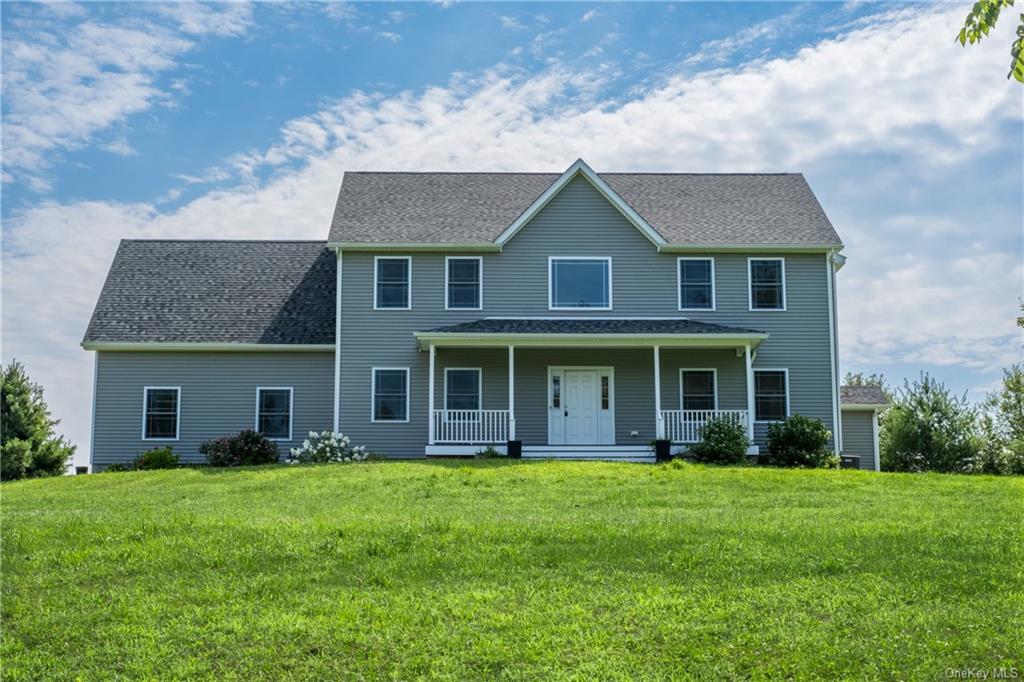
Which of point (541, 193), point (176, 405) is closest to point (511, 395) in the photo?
point (541, 193)

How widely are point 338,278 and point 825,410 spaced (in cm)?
1311

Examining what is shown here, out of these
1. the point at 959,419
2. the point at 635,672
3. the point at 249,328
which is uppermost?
the point at 249,328

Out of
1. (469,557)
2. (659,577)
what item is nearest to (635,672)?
(659,577)

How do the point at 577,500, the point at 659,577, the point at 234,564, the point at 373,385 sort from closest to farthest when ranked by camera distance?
the point at 659,577, the point at 234,564, the point at 577,500, the point at 373,385

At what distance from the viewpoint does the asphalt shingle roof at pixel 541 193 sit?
25.3 metres

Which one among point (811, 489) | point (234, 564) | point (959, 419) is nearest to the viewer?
point (234, 564)

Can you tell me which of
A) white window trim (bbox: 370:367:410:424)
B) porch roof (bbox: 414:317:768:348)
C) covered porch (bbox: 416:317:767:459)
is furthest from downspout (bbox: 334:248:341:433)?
covered porch (bbox: 416:317:767:459)

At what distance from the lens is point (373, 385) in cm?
2469

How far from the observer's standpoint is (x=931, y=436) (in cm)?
2972

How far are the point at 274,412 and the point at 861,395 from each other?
16990 mm

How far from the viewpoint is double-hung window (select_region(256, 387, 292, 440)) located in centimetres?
2506

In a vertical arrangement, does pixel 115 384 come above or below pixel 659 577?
above

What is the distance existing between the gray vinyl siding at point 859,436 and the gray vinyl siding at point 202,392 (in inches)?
581

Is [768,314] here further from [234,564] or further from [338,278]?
[234,564]
